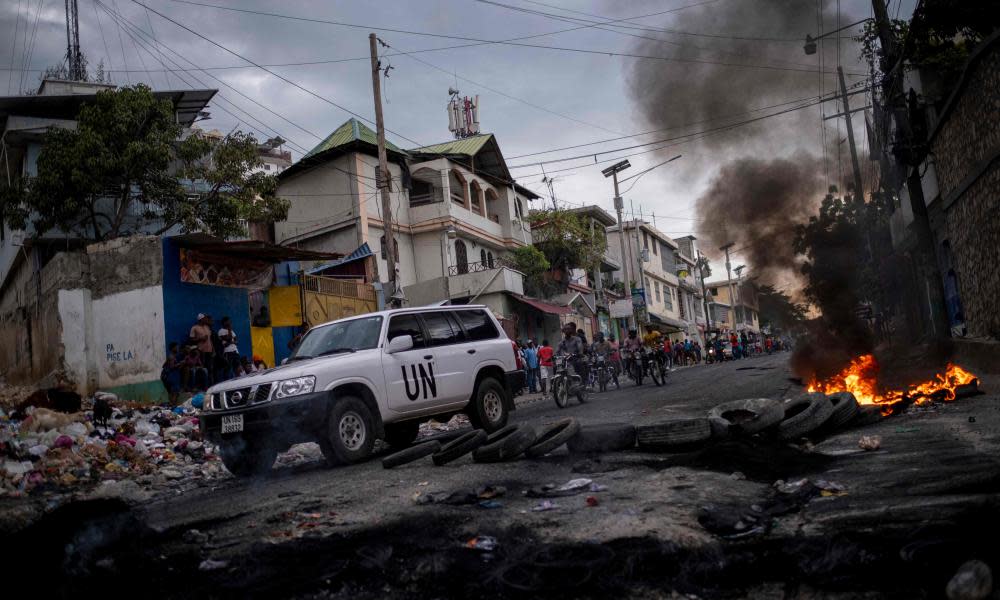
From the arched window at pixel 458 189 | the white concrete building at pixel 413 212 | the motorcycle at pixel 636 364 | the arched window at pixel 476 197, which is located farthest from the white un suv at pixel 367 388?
the arched window at pixel 476 197

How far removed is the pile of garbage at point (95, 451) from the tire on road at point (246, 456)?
1114 mm

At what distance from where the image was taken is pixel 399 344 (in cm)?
906

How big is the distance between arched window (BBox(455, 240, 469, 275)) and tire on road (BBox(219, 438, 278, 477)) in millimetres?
24714

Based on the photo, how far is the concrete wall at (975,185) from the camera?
11.9 m

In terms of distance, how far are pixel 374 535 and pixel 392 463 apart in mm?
3068

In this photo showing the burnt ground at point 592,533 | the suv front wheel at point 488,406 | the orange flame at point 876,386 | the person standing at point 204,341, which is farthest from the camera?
the person standing at point 204,341

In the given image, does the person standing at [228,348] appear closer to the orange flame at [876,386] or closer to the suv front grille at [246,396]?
the suv front grille at [246,396]

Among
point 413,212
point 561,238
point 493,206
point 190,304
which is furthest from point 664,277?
point 190,304

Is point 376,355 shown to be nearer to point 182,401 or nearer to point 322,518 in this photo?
point 322,518

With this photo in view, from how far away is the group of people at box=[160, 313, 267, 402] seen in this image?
1609 centimetres

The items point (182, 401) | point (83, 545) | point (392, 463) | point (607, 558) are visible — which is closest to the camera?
point (607, 558)

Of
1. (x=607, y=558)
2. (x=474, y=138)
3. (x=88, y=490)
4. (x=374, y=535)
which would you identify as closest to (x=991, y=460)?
A: (x=607, y=558)

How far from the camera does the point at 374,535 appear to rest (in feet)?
15.2

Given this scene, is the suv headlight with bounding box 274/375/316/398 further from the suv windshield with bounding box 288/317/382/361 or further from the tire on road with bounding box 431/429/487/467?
the tire on road with bounding box 431/429/487/467
